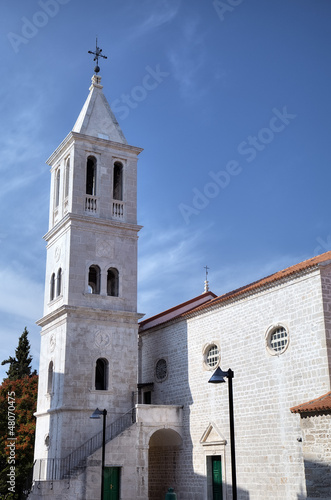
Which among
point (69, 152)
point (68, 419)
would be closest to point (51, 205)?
point (69, 152)

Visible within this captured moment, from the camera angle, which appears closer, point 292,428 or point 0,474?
point 292,428

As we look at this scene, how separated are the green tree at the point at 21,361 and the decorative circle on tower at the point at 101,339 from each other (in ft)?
68.5

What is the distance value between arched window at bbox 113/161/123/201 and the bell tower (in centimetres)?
6

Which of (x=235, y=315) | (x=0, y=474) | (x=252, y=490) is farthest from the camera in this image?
(x=0, y=474)

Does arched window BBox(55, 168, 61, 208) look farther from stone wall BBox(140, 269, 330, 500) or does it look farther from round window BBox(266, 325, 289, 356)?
round window BBox(266, 325, 289, 356)

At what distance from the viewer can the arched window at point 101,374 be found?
27131mm

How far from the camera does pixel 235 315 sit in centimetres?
2380

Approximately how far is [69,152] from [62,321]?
28.7 feet

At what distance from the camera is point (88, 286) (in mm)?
27859

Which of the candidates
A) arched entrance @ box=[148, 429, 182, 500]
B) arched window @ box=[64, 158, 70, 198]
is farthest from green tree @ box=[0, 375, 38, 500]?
arched window @ box=[64, 158, 70, 198]

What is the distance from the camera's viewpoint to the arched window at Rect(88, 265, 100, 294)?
28.4 m

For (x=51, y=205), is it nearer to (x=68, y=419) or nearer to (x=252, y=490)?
(x=68, y=419)

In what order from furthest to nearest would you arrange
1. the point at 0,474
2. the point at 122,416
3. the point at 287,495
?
the point at 0,474 < the point at 122,416 < the point at 287,495

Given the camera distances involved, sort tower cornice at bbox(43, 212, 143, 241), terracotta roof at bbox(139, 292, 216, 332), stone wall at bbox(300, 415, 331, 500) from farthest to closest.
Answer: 1. terracotta roof at bbox(139, 292, 216, 332)
2. tower cornice at bbox(43, 212, 143, 241)
3. stone wall at bbox(300, 415, 331, 500)
